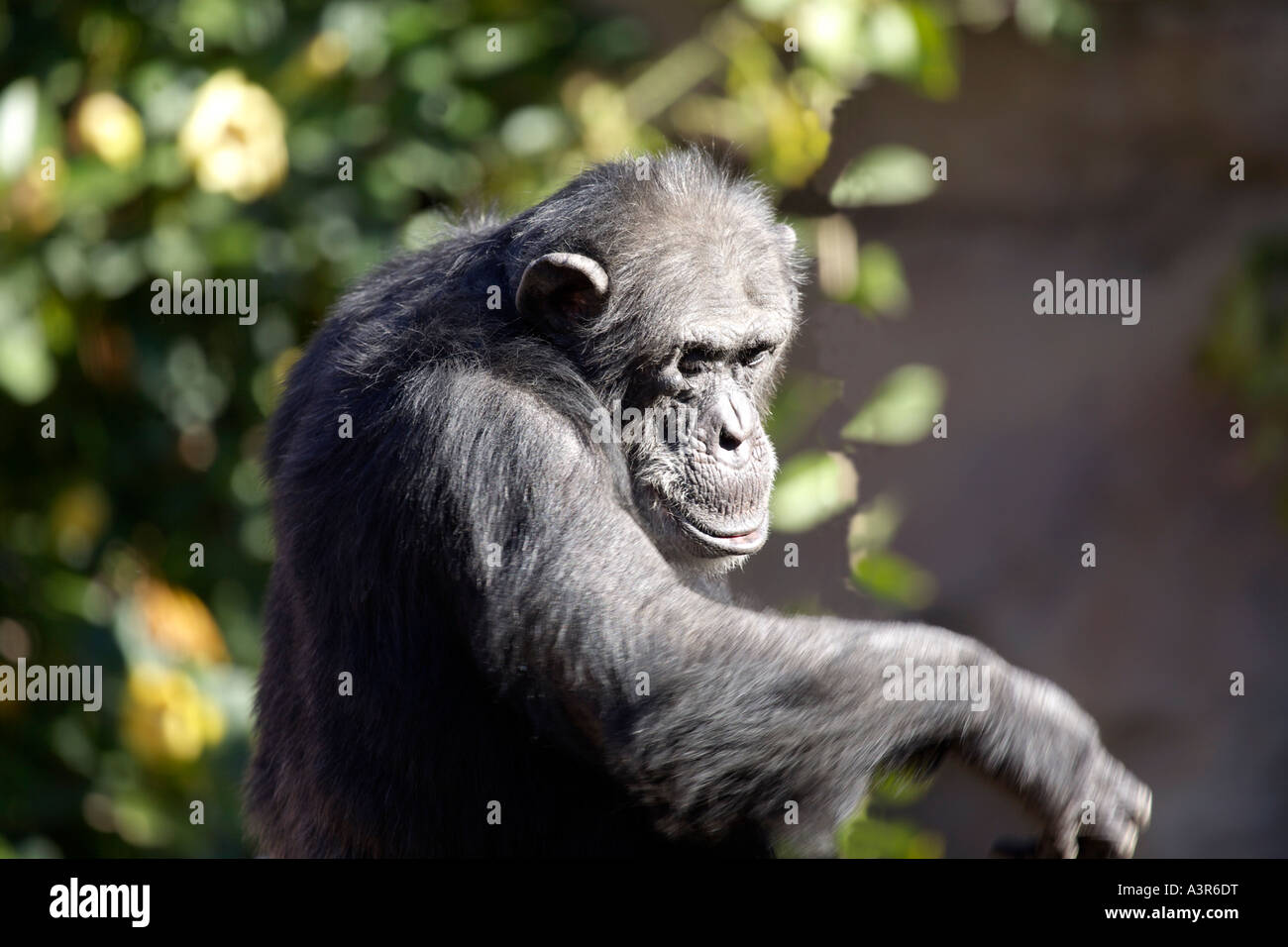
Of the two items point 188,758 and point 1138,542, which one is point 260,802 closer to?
point 188,758

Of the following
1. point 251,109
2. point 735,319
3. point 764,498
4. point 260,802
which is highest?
point 251,109

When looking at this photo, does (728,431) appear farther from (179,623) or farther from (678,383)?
(179,623)

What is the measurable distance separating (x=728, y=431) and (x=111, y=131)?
10.4ft

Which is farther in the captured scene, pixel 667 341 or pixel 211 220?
pixel 211 220

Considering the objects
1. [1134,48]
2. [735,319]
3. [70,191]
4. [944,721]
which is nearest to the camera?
[944,721]

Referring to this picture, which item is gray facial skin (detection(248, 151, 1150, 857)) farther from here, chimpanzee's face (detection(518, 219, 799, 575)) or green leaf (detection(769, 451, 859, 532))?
green leaf (detection(769, 451, 859, 532))

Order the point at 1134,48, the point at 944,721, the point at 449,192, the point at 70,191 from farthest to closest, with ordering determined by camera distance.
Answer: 1. the point at 1134,48
2. the point at 449,192
3. the point at 70,191
4. the point at 944,721

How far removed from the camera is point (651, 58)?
627 cm

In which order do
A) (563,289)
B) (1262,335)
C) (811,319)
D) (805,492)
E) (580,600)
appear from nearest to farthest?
(580,600) → (563,289) → (805,492) → (811,319) → (1262,335)

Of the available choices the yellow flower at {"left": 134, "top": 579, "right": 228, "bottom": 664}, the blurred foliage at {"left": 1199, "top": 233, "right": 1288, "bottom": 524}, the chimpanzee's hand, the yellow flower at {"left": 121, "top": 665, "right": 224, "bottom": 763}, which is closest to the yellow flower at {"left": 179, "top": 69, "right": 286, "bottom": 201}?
the yellow flower at {"left": 134, "top": 579, "right": 228, "bottom": 664}

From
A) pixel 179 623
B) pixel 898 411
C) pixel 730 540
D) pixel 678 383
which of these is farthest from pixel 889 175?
pixel 179 623

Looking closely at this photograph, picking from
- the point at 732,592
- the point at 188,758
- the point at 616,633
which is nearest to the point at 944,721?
the point at 616,633

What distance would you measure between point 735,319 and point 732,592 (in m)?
0.81

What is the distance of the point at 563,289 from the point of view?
3.30 metres
